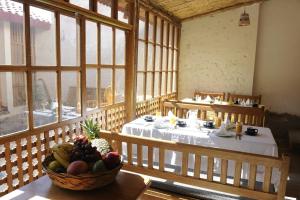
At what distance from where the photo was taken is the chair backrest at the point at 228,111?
3727mm

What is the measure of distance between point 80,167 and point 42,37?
69.0 inches

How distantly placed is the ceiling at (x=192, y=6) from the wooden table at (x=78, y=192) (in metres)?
3.74

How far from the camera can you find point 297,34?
5.64 m

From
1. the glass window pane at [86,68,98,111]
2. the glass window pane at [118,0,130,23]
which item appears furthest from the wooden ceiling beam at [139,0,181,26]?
the glass window pane at [86,68,98,111]

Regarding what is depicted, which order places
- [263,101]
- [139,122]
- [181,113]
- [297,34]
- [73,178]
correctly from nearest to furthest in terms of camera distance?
1. [73,178]
2. [139,122]
3. [181,113]
4. [297,34]
5. [263,101]

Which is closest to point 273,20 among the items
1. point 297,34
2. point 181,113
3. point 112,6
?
point 297,34

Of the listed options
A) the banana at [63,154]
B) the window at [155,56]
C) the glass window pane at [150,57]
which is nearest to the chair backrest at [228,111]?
the window at [155,56]

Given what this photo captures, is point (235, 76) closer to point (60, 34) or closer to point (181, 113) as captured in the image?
point (181, 113)

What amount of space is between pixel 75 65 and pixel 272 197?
7.42ft

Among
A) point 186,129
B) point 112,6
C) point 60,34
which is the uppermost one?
point 112,6

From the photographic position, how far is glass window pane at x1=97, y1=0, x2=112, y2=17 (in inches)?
127

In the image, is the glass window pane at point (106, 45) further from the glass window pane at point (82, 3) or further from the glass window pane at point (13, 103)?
the glass window pane at point (13, 103)

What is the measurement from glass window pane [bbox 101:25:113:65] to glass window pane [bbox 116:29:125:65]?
179 millimetres

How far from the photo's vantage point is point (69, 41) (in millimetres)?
2855
